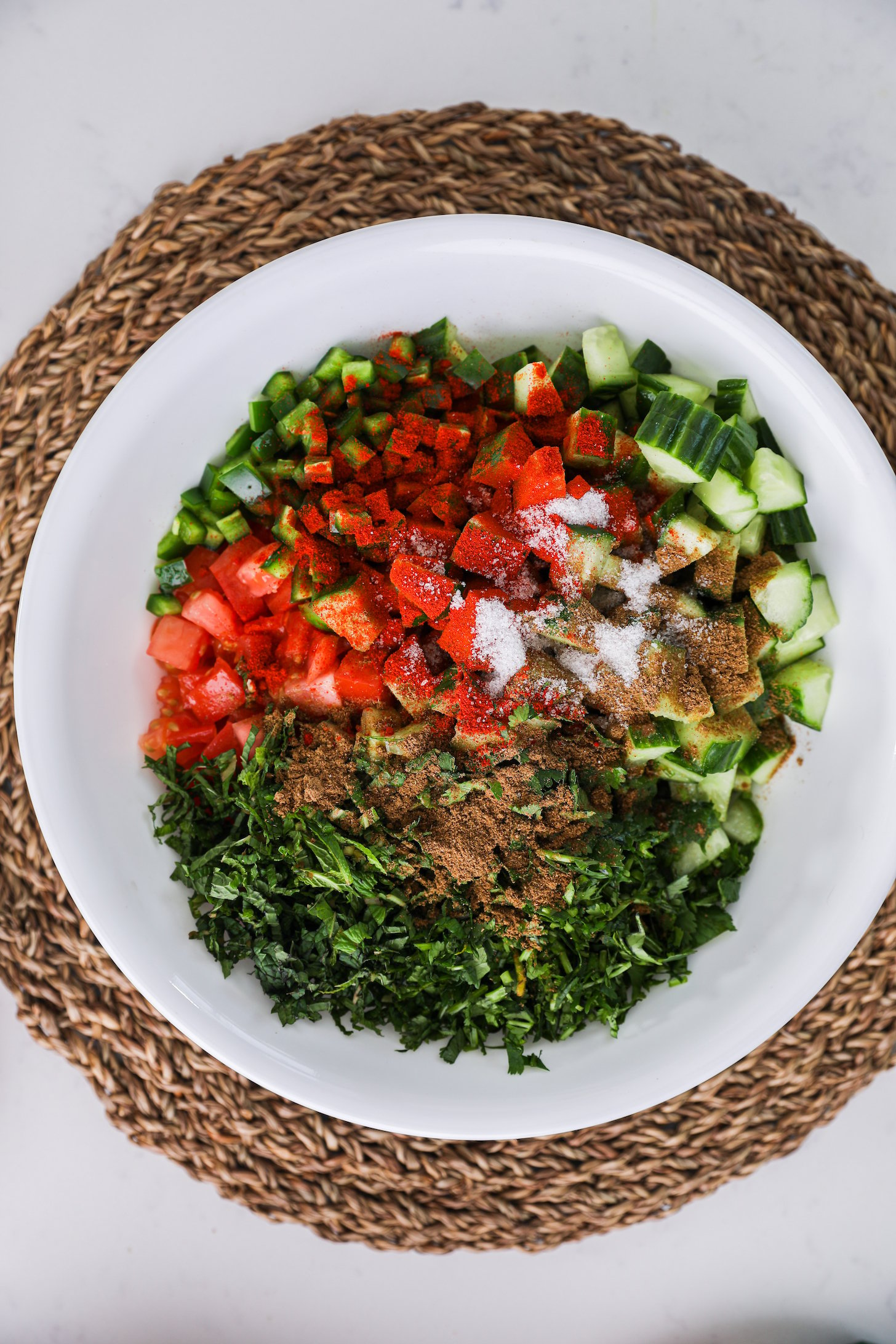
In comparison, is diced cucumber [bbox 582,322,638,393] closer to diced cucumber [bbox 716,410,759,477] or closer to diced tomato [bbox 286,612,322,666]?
diced cucumber [bbox 716,410,759,477]

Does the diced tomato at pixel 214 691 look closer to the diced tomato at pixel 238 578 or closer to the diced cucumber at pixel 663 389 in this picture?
the diced tomato at pixel 238 578

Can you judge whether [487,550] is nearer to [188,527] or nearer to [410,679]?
[410,679]

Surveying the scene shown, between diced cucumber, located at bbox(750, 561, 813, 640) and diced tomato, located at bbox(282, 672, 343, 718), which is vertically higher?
diced cucumber, located at bbox(750, 561, 813, 640)

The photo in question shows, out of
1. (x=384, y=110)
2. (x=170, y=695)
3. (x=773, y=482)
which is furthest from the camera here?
(x=384, y=110)

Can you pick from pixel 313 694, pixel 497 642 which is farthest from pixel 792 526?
pixel 313 694

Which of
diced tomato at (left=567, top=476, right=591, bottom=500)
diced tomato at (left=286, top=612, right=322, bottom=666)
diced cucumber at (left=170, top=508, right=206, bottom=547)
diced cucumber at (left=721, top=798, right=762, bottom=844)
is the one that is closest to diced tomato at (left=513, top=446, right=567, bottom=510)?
diced tomato at (left=567, top=476, right=591, bottom=500)

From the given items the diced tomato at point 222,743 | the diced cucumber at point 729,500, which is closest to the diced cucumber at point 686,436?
the diced cucumber at point 729,500
